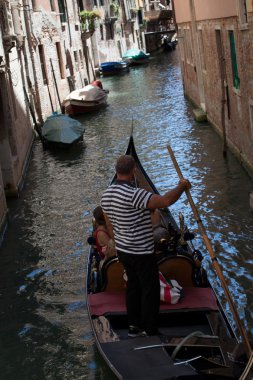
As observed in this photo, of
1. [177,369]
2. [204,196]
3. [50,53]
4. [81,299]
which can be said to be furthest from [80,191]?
[50,53]

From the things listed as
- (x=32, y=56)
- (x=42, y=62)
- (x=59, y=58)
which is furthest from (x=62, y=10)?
(x=32, y=56)

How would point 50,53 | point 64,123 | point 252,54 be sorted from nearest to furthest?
point 252,54 → point 64,123 → point 50,53

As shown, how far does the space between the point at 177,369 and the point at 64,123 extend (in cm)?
1024

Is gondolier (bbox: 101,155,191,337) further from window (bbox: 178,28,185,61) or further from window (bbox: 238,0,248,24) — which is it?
window (bbox: 178,28,185,61)

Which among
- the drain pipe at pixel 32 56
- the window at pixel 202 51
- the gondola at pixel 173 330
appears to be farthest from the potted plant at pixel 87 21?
the gondola at pixel 173 330

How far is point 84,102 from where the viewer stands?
58.1 feet

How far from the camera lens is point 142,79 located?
82.9ft

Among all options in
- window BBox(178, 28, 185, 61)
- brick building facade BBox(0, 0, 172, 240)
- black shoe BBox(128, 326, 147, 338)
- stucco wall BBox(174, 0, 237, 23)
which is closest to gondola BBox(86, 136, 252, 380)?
black shoe BBox(128, 326, 147, 338)

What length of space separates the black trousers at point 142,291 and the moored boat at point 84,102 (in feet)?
44.4

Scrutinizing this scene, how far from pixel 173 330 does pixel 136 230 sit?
2.72ft

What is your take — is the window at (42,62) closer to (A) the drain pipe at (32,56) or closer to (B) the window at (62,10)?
(A) the drain pipe at (32,56)

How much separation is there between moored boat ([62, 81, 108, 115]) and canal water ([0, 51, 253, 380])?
7.48 ft

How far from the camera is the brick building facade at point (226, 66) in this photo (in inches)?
344

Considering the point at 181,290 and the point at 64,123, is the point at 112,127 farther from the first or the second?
the point at 181,290
